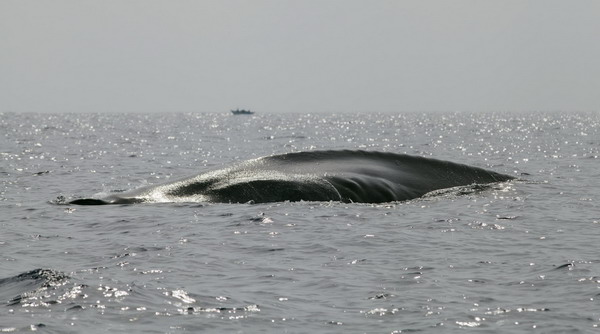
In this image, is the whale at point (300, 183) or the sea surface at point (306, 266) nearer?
the sea surface at point (306, 266)

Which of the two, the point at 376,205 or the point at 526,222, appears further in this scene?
the point at 376,205

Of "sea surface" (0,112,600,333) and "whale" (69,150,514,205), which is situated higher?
"whale" (69,150,514,205)

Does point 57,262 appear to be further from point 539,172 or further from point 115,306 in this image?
point 539,172

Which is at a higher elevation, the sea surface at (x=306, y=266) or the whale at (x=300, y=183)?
the whale at (x=300, y=183)

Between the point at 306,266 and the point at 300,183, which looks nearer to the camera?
the point at 306,266

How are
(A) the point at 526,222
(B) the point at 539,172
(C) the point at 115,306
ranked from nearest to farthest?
1. (C) the point at 115,306
2. (A) the point at 526,222
3. (B) the point at 539,172

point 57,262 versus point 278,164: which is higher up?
point 278,164

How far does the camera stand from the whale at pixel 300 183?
18922 mm

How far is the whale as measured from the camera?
1892 centimetres

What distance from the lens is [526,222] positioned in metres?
17.8

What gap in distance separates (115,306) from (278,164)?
31.5ft

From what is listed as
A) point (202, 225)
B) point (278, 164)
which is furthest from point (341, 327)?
point (278, 164)

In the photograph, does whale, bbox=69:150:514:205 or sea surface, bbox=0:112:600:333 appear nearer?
sea surface, bbox=0:112:600:333

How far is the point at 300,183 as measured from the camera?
751 inches
